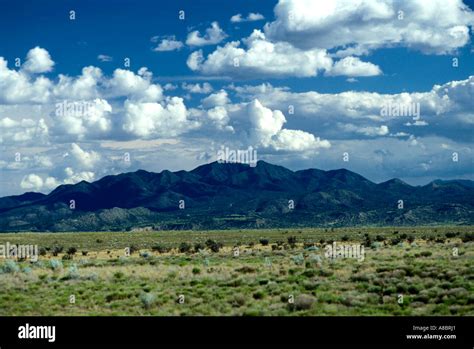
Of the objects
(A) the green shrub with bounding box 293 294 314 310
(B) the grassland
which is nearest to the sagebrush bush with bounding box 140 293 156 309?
(B) the grassland

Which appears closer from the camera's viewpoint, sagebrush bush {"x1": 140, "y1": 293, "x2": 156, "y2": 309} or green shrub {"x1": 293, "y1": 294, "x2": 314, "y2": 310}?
green shrub {"x1": 293, "y1": 294, "x2": 314, "y2": 310}

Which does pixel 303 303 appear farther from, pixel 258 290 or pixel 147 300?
pixel 147 300

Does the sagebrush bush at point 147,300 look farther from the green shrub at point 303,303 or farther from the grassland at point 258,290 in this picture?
the green shrub at point 303,303

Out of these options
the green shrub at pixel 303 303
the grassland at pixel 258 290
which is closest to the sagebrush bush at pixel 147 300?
the grassland at pixel 258 290

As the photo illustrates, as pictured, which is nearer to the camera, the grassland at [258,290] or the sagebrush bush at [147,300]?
the grassland at [258,290]

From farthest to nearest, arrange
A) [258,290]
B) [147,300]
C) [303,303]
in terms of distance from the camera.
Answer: [258,290]
[147,300]
[303,303]

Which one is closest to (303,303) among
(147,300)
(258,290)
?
(258,290)

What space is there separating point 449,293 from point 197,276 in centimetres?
1283

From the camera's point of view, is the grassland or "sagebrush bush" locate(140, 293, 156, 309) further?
"sagebrush bush" locate(140, 293, 156, 309)

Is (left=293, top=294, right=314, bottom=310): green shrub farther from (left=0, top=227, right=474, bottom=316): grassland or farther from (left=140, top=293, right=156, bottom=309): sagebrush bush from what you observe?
(left=140, top=293, right=156, bottom=309): sagebrush bush
